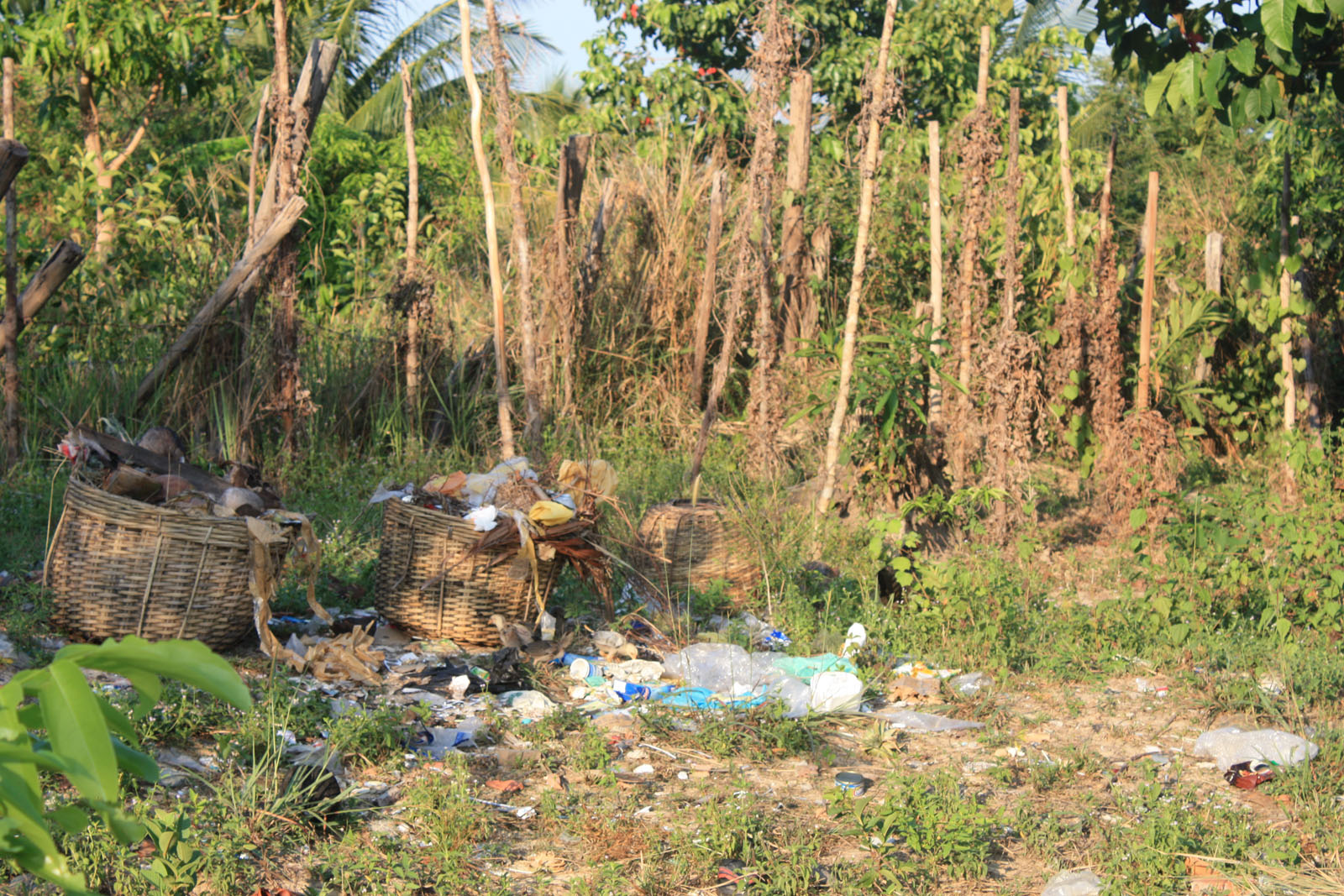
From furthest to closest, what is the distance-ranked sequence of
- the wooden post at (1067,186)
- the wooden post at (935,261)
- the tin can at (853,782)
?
1. the wooden post at (1067,186)
2. the wooden post at (935,261)
3. the tin can at (853,782)

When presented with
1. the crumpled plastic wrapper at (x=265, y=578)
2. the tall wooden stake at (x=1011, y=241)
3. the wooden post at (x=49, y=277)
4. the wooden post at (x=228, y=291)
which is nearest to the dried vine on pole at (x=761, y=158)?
the tall wooden stake at (x=1011, y=241)

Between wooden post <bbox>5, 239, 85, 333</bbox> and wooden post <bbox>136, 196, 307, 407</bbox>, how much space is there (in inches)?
26.6

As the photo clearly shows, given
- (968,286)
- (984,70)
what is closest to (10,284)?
(968,286)

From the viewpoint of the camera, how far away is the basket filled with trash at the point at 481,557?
4262mm

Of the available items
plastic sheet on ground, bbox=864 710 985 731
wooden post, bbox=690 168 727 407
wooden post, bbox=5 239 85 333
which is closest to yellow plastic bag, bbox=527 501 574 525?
plastic sheet on ground, bbox=864 710 985 731

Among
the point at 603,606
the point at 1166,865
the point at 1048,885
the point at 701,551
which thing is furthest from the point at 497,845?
the point at 701,551

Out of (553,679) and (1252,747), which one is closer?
(1252,747)

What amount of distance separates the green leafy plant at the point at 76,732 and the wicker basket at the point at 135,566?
316 centimetres

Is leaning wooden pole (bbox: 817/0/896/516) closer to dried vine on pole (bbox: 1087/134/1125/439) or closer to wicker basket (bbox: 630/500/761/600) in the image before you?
wicker basket (bbox: 630/500/761/600)

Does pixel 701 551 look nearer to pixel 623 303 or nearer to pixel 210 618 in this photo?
pixel 210 618

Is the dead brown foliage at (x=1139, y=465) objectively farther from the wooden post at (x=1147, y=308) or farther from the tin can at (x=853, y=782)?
the tin can at (x=853, y=782)

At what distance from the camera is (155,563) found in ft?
12.5

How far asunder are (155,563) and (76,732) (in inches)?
130

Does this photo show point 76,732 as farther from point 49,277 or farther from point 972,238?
point 972,238
